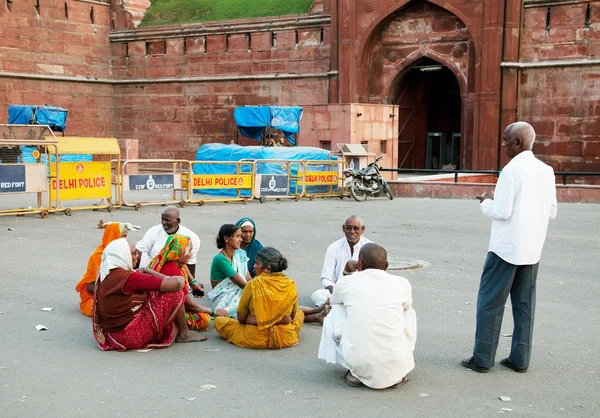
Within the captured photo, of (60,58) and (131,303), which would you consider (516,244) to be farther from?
(60,58)

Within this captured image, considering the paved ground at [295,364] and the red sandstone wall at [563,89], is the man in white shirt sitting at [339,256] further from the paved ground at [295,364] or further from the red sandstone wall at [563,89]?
the red sandstone wall at [563,89]

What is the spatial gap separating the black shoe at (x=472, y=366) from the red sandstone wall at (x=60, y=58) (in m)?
26.5

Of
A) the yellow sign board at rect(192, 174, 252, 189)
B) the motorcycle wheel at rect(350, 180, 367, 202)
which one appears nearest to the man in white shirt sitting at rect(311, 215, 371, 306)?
the yellow sign board at rect(192, 174, 252, 189)

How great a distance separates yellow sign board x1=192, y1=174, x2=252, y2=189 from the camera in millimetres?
16781

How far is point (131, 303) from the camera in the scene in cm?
553

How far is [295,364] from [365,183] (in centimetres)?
1358

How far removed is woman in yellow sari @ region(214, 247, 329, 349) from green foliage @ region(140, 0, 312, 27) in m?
24.5

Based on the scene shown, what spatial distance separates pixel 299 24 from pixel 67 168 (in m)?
Answer: 14.9

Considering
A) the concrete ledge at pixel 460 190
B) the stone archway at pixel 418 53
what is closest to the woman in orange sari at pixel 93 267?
the concrete ledge at pixel 460 190

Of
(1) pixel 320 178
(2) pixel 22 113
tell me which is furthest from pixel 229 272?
(2) pixel 22 113

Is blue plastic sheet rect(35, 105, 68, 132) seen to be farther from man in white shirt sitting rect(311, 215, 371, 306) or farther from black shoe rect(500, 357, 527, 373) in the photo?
black shoe rect(500, 357, 527, 373)

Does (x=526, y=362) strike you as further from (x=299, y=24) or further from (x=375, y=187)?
(x=299, y=24)

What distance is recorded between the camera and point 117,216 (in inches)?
563

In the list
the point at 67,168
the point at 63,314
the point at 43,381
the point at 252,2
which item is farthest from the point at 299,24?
the point at 43,381
